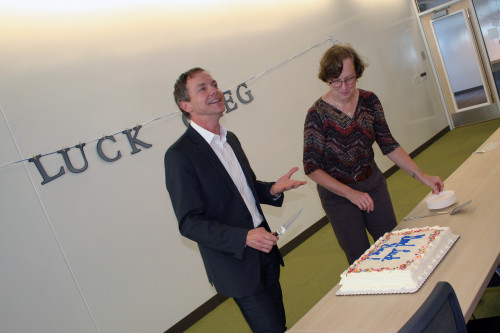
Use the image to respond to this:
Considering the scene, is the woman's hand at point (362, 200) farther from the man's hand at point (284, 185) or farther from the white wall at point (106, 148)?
the white wall at point (106, 148)

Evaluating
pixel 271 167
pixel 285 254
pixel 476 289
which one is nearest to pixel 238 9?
pixel 271 167

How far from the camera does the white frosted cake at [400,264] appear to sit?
1.81m

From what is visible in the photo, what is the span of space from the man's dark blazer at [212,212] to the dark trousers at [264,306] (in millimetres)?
78

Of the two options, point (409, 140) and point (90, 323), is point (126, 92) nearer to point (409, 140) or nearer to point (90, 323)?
point (90, 323)

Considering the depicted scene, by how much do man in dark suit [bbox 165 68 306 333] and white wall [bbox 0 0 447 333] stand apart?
183 cm

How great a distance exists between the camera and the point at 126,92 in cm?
423

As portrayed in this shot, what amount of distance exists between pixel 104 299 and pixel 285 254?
2.14 metres

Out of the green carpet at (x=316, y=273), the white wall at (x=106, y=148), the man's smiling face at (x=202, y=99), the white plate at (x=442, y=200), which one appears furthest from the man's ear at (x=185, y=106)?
the green carpet at (x=316, y=273)

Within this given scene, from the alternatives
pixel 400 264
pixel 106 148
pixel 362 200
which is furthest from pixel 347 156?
pixel 106 148

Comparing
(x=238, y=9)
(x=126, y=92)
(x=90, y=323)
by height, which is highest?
(x=238, y=9)

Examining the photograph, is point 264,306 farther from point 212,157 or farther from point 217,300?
point 217,300

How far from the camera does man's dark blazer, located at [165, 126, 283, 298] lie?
2.06 m

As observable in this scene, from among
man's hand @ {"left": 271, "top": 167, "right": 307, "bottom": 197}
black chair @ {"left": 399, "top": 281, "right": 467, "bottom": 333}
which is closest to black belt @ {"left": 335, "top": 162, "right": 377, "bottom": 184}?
man's hand @ {"left": 271, "top": 167, "right": 307, "bottom": 197}

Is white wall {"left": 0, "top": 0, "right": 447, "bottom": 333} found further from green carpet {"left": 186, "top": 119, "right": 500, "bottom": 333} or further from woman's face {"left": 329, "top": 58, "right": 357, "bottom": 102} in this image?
woman's face {"left": 329, "top": 58, "right": 357, "bottom": 102}
